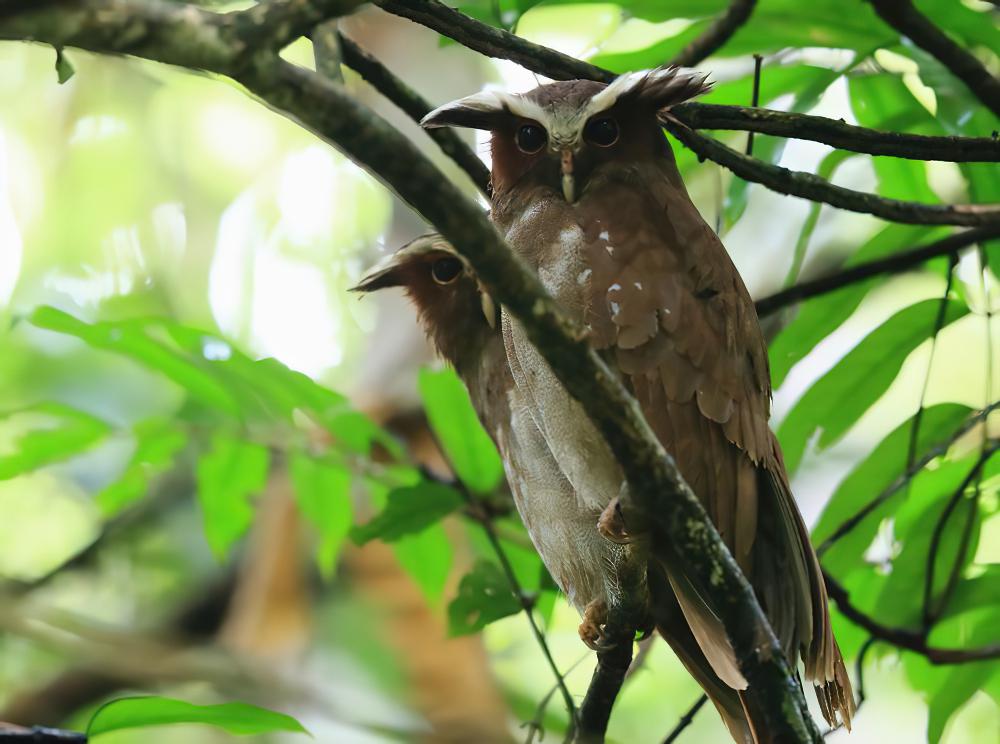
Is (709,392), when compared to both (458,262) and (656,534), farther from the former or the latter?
(458,262)

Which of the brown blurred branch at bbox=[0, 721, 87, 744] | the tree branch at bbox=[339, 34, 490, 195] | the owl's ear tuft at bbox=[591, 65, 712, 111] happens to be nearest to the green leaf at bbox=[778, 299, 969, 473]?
the owl's ear tuft at bbox=[591, 65, 712, 111]

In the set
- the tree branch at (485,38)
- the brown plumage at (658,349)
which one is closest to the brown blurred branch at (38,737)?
the brown plumage at (658,349)

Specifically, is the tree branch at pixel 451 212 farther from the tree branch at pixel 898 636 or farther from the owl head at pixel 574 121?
the owl head at pixel 574 121

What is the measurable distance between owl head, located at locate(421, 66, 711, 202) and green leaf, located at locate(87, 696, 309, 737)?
1393 millimetres

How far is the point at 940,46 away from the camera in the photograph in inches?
98.5

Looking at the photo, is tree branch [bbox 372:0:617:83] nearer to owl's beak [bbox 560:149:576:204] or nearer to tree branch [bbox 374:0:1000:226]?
tree branch [bbox 374:0:1000:226]

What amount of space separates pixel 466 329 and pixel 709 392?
120cm

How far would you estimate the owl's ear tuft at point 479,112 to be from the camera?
8.80 ft

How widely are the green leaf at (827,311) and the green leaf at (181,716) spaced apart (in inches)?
66.2

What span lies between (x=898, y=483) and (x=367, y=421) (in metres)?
1.50

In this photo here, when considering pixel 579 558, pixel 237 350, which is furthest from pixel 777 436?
pixel 237 350

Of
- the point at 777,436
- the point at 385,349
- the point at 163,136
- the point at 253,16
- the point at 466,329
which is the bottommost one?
the point at 253,16

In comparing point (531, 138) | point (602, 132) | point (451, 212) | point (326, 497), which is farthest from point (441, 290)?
point (451, 212)

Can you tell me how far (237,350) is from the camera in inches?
115
